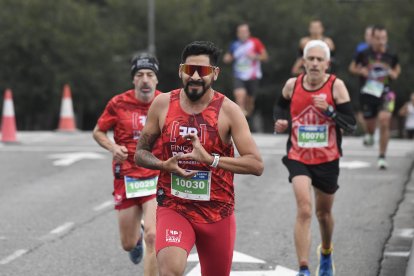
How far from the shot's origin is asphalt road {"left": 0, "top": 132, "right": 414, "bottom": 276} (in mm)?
10078

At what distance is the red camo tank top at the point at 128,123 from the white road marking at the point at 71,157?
8523 millimetres

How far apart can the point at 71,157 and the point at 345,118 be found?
9951 millimetres

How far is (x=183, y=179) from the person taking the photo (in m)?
6.71

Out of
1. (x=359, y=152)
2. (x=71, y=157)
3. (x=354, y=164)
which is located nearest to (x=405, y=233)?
(x=354, y=164)

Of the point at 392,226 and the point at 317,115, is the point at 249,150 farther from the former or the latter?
the point at 392,226

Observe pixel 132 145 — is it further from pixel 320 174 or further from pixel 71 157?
pixel 71 157

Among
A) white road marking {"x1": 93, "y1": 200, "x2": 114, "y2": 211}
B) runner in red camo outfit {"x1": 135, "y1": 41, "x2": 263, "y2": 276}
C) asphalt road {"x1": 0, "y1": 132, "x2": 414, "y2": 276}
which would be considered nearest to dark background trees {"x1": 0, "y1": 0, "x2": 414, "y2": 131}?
asphalt road {"x1": 0, "y1": 132, "x2": 414, "y2": 276}

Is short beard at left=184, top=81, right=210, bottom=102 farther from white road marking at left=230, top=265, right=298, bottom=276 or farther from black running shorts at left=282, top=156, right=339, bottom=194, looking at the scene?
white road marking at left=230, top=265, right=298, bottom=276

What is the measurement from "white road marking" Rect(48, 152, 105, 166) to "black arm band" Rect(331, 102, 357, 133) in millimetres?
9132

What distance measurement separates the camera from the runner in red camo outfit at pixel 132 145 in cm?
915

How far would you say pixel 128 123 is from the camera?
363 inches

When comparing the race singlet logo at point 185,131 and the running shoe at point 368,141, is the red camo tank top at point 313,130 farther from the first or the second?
the running shoe at point 368,141

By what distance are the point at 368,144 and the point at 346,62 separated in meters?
62.3

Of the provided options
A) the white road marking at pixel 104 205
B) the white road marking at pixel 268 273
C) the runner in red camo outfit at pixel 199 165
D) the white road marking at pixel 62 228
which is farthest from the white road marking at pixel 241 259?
the runner in red camo outfit at pixel 199 165
